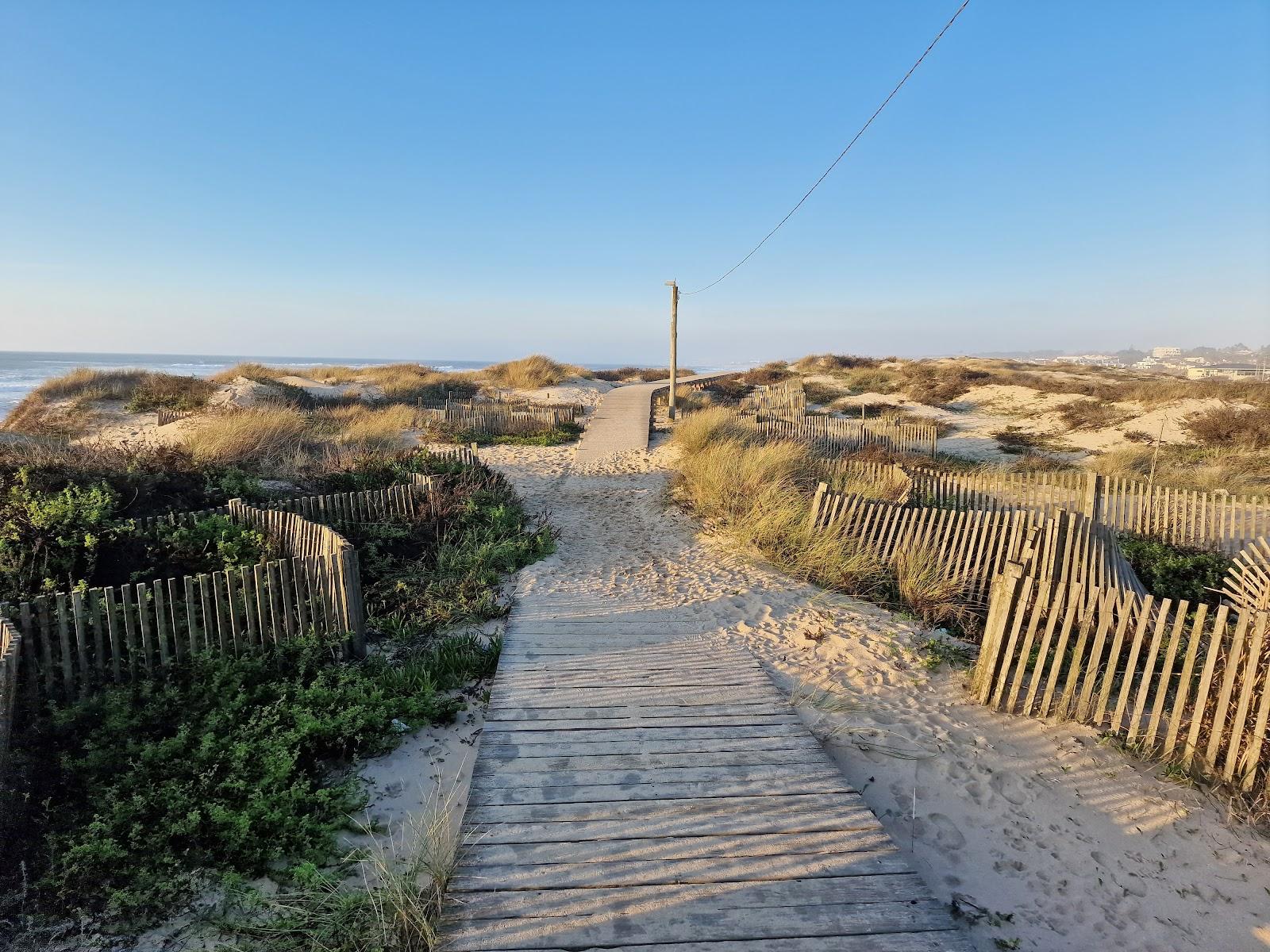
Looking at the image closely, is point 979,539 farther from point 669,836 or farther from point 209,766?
point 209,766

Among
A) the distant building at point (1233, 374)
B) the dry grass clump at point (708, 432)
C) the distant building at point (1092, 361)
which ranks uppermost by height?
the distant building at point (1092, 361)

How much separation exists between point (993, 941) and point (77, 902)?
165 inches

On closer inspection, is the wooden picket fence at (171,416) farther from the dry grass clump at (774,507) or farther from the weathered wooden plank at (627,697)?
the weathered wooden plank at (627,697)

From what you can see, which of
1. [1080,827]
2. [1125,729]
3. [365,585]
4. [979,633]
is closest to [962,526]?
[979,633]

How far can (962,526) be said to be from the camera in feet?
24.8

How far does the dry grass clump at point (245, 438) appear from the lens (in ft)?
34.9

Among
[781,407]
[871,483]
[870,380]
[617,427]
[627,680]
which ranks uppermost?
[870,380]

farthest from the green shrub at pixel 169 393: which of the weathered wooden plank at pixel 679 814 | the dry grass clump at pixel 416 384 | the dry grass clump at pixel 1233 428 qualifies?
the dry grass clump at pixel 1233 428

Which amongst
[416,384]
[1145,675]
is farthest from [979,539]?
[416,384]

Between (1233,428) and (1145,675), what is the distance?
19579mm

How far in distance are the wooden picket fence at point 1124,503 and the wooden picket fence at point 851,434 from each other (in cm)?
603

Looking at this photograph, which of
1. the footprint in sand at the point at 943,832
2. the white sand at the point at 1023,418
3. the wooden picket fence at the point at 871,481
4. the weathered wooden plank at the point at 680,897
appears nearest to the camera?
the weathered wooden plank at the point at 680,897

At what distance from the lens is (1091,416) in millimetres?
22359

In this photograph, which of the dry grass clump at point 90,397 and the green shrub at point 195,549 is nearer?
the green shrub at point 195,549
